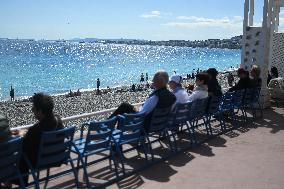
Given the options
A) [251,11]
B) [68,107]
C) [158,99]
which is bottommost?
[68,107]

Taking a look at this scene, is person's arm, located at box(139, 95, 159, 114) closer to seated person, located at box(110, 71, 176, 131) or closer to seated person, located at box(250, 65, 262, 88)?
seated person, located at box(110, 71, 176, 131)

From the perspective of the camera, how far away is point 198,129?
8484mm

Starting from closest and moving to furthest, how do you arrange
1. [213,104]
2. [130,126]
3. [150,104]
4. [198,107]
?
[130,126], [150,104], [198,107], [213,104]

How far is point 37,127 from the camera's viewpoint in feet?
14.8

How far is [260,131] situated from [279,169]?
102 inches

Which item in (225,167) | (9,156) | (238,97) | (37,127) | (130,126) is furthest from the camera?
(238,97)

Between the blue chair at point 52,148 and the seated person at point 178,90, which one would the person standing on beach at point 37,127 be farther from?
the seated person at point 178,90

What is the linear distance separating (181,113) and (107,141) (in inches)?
74.9

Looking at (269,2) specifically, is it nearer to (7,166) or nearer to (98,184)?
(98,184)

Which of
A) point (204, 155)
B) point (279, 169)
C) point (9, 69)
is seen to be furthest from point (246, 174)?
point (9, 69)

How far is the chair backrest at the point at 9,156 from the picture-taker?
3.87 m

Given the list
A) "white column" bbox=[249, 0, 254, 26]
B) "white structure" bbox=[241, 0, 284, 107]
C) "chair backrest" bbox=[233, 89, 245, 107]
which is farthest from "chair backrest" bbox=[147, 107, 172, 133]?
"white column" bbox=[249, 0, 254, 26]

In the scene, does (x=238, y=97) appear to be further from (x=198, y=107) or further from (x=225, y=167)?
(x=225, y=167)

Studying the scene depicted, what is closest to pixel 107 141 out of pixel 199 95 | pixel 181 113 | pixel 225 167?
pixel 225 167
